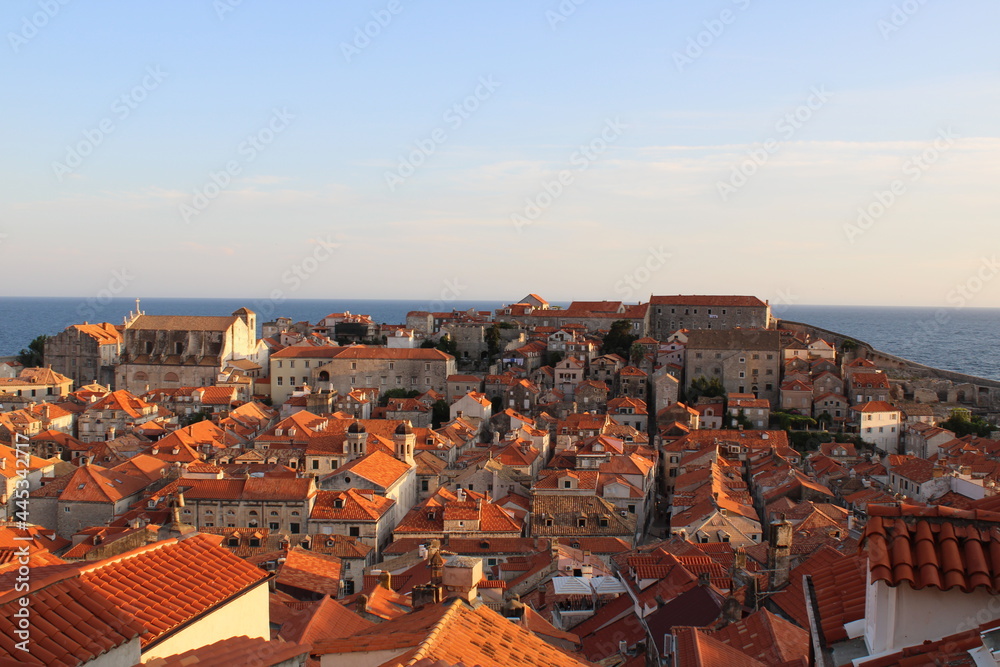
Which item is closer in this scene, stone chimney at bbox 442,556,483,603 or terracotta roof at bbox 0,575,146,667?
terracotta roof at bbox 0,575,146,667

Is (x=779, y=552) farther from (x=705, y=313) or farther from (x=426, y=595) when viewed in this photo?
(x=705, y=313)

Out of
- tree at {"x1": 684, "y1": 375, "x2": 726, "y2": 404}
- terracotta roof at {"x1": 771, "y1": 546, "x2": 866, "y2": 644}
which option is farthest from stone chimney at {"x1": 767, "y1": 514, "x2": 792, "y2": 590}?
tree at {"x1": 684, "y1": 375, "x2": 726, "y2": 404}

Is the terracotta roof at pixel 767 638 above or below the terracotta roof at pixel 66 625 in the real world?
below

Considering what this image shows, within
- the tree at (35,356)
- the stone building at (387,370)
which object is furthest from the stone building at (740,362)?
the tree at (35,356)

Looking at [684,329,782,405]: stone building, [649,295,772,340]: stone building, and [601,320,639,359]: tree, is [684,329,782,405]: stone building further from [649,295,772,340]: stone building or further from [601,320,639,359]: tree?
[649,295,772,340]: stone building

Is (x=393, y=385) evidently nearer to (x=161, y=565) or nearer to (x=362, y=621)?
(x=362, y=621)

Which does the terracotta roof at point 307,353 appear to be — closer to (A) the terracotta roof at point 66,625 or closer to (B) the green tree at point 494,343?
(B) the green tree at point 494,343
